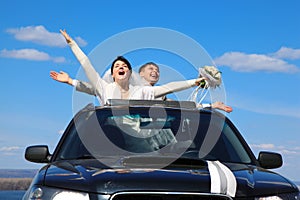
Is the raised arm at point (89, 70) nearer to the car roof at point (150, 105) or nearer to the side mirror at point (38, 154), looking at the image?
the car roof at point (150, 105)

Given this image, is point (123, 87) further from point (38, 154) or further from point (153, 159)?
point (153, 159)

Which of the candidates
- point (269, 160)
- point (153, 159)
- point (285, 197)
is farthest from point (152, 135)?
point (285, 197)

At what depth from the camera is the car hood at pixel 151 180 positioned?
448cm

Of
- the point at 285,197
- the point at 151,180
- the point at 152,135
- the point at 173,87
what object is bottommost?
the point at 285,197

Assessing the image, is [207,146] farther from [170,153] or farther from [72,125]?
[72,125]

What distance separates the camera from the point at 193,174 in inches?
187

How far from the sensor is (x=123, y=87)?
332 inches

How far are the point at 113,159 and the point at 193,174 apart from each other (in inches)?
37.4

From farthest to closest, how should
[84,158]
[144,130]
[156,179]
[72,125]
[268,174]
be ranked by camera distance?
[72,125] < [144,130] < [84,158] < [268,174] < [156,179]

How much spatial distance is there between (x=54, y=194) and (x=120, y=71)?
4.00 m

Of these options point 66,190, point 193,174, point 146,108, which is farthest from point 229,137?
point 66,190

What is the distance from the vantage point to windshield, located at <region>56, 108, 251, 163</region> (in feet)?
19.7

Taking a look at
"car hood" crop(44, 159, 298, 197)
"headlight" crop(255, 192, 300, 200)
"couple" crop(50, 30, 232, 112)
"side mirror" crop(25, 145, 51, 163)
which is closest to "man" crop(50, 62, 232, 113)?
"couple" crop(50, 30, 232, 112)

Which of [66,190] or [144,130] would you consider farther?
[144,130]
